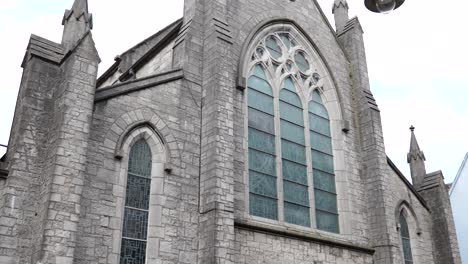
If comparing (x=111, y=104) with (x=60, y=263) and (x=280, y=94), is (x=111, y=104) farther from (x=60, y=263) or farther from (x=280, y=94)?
(x=280, y=94)

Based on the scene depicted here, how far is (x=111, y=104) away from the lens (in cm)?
1123

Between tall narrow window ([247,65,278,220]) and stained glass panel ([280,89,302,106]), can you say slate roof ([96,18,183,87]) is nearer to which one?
tall narrow window ([247,65,278,220])

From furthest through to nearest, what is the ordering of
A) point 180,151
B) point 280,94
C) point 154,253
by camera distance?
point 280,94 → point 180,151 → point 154,253

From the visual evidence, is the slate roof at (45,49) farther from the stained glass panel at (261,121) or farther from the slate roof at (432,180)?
the slate roof at (432,180)

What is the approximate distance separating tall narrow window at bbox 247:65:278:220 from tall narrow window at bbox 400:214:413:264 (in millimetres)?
5997

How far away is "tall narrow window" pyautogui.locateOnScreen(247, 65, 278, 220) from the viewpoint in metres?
13.1

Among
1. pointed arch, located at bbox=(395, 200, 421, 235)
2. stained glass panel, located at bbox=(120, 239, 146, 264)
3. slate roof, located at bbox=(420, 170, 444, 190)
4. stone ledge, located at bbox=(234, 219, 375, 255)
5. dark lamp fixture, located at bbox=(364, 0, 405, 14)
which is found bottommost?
stained glass panel, located at bbox=(120, 239, 146, 264)

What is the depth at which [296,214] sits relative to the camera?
13.8 m

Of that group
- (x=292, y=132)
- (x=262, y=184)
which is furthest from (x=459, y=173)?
(x=262, y=184)

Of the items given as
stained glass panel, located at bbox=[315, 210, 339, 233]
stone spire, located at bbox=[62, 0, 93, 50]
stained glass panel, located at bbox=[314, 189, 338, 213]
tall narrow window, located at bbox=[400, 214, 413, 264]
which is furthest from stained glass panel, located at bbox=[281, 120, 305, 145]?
stone spire, located at bbox=[62, 0, 93, 50]

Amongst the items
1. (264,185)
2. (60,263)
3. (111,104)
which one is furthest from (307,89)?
(60,263)

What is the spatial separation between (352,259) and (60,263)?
8.44 meters

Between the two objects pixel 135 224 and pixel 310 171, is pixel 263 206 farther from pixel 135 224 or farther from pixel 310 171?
pixel 135 224

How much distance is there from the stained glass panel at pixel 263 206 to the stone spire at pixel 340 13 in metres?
8.70
